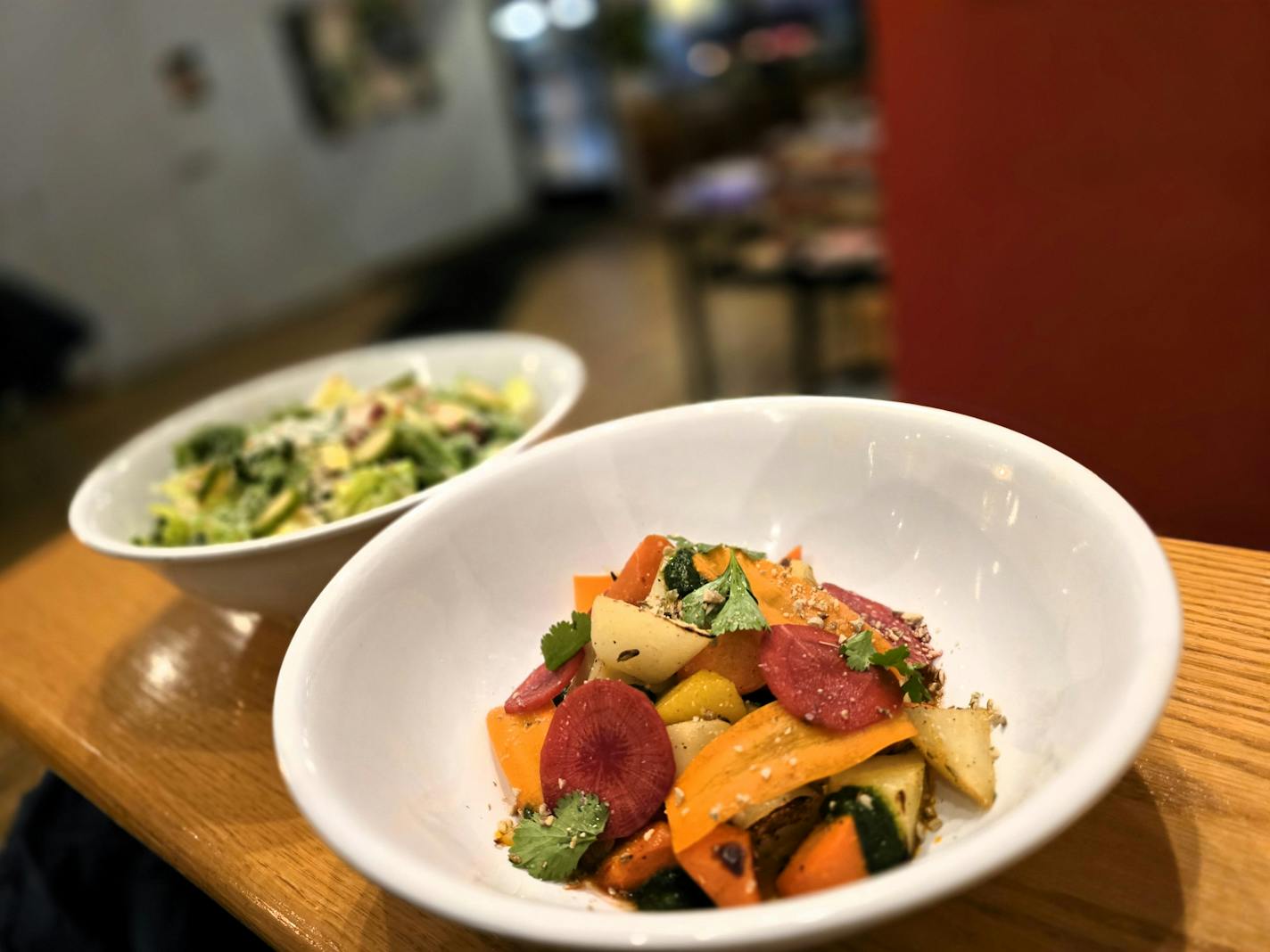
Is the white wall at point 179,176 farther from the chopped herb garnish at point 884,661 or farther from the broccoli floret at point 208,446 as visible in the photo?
the chopped herb garnish at point 884,661

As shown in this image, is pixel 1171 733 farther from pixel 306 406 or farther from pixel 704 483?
pixel 306 406

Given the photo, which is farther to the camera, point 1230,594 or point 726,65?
point 726,65

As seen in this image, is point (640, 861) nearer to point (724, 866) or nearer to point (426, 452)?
point (724, 866)

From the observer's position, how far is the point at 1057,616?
659mm

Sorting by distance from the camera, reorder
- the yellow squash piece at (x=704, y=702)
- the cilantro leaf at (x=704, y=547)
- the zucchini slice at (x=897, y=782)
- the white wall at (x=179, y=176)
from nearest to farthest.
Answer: the zucchini slice at (x=897, y=782)
the yellow squash piece at (x=704, y=702)
the cilantro leaf at (x=704, y=547)
the white wall at (x=179, y=176)

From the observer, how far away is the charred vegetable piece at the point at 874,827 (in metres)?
0.56

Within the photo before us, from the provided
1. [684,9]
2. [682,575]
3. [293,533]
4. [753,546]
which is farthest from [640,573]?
[684,9]

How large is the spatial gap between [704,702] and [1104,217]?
1.67 metres

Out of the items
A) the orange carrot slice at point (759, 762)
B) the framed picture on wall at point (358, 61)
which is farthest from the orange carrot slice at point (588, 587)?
the framed picture on wall at point (358, 61)

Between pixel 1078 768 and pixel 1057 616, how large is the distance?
20cm

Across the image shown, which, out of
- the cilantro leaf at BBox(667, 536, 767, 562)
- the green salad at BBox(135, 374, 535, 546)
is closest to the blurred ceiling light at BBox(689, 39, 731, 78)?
the green salad at BBox(135, 374, 535, 546)

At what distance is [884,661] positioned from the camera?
2.10ft

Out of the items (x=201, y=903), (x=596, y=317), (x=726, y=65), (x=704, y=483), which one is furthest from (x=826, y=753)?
(x=726, y=65)

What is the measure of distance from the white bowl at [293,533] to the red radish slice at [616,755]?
32 cm
